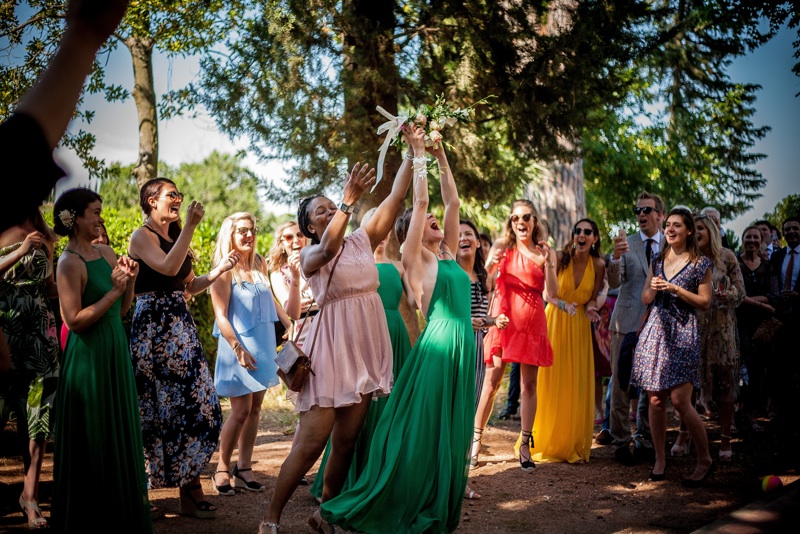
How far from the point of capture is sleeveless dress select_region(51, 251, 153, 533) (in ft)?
13.6

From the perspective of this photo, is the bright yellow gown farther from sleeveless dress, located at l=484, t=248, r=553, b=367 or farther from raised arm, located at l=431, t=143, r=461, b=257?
raised arm, located at l=431, t=143, r=461, b=257

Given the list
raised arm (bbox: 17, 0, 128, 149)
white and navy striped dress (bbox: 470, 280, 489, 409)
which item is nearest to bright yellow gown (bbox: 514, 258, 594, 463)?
white and navy striped dress (bbox: 470, 280, 489, 409)

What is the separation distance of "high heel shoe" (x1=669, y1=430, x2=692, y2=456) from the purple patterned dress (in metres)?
1.43

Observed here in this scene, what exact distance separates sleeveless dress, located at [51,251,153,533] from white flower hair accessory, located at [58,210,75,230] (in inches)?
11.0

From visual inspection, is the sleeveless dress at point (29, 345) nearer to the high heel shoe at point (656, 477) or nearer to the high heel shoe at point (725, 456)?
the high heel shoe at point (656, 477)

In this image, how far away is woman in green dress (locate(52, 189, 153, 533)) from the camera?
13.6ft

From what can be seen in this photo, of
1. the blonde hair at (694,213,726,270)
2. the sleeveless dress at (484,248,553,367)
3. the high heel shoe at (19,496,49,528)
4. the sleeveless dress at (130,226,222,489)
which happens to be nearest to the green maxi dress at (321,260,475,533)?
the sleeveless dress at (130,226,222,489)

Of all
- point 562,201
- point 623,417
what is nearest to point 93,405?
point 623,417

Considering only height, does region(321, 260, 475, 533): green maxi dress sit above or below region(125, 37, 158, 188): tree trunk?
below

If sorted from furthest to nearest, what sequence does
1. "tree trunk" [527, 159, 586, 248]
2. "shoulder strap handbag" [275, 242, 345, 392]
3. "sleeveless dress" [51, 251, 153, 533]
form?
"tree trunk" [527, 159, 586, 248] < "shoulder strap handbag" [275, 242, 345, 392] < "sleeveless dress" [51, 251, 153, 533]

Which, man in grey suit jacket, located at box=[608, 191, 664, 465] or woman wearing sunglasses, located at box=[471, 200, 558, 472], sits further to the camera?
man in grey suit jacket, located at box=[608, 191, 664, 465]

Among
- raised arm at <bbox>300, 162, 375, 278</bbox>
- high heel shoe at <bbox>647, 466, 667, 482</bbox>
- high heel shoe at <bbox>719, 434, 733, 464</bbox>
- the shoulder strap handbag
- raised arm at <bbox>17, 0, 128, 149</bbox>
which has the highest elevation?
raised arm at <bbox>300, 162, 375, 278</bbox>

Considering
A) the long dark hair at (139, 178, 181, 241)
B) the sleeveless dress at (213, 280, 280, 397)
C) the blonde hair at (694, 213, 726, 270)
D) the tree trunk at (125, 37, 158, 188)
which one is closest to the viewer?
the long dark hair at (139, 178, 181, 241)

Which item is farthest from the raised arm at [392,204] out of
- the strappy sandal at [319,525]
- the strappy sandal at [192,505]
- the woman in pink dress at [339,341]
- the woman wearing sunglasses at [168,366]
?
the strappy sandal at [192,505]
